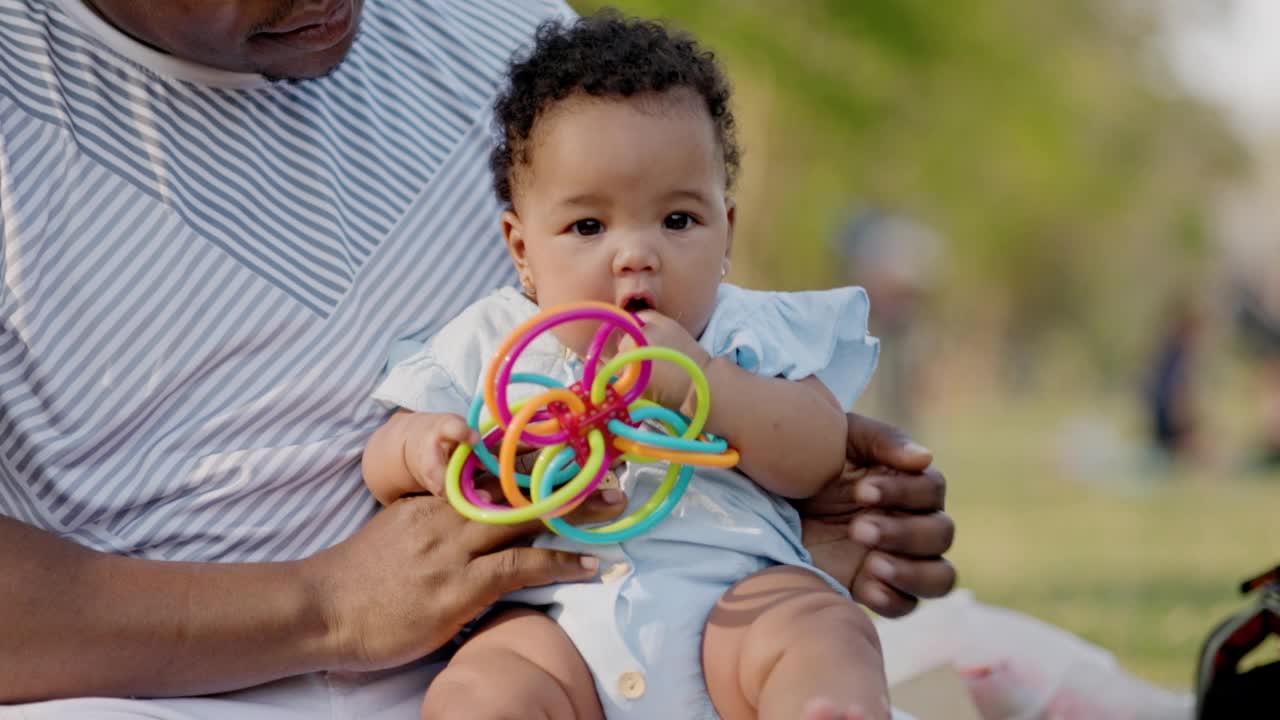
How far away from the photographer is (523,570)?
7.09 feet

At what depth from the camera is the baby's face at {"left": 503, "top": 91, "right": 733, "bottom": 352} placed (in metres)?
2.17

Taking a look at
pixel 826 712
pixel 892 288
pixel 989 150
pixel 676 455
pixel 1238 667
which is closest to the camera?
pixel 826 712

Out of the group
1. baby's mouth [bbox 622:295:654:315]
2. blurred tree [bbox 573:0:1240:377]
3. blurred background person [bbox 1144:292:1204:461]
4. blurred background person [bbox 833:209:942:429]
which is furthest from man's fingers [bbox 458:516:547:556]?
blurred background person [bbox 833:209:942:429]

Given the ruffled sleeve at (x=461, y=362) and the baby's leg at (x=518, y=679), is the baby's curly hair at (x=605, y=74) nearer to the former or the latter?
the ruffled sleeve at (x=461, y=362)

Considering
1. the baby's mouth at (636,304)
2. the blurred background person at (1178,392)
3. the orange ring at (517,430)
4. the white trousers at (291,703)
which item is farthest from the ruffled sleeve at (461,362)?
the blurred background person at (1178,392)

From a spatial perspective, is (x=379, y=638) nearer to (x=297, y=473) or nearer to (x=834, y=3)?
(x=297, y=473)

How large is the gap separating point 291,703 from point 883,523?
955 mm

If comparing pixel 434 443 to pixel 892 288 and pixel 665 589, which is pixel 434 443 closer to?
pixel 665 589

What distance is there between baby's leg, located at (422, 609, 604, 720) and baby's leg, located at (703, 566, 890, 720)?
7.3 inches

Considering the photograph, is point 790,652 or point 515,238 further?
point 515,238

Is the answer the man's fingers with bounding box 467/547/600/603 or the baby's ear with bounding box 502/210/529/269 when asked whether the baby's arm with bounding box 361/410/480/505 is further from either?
the baby's ear with bounding box 502/210/529/269

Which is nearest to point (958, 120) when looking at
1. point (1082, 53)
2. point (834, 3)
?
point (834, 3)

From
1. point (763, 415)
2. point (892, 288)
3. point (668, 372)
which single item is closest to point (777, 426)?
point (763, 415)

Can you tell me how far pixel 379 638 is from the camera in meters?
2.23
